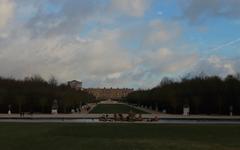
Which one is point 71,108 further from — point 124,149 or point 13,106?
point 124,149

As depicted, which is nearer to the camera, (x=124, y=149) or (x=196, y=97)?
(x=124, y=149)

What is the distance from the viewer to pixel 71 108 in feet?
336

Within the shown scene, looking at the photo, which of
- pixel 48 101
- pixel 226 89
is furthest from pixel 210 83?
pixel 48 101

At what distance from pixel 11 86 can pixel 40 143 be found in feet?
257

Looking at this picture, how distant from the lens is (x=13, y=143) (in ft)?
79.2

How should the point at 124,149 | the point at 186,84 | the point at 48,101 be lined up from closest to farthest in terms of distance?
the point at 124,149, the point at 48,101, the point at 186,84

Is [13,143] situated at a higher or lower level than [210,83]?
lower

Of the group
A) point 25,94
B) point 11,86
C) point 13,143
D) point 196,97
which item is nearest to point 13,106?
point 25,94

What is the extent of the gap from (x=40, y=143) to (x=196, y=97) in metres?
63.4

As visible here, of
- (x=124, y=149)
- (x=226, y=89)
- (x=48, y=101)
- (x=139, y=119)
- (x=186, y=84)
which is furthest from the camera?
(x=186, y=84)

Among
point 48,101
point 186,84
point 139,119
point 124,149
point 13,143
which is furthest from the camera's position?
point 186,84

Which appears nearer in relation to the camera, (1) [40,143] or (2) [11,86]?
(1) [40,143]

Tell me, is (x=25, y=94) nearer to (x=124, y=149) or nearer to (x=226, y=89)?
(x=226, y=89)

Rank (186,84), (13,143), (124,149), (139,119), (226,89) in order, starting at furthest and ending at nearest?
(186,84)
(226,89)
(139,119)
(13,143)
(124,149)
